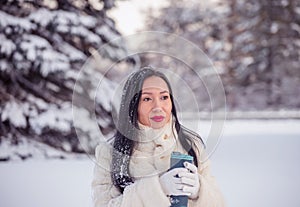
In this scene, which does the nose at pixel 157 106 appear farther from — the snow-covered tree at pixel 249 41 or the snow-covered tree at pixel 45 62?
the snow-covered tree at pixel 249 41

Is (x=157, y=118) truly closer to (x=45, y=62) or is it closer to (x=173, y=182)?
(x=173, y=182)

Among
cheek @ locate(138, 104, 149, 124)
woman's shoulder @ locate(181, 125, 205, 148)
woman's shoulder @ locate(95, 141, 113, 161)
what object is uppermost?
cheek @ locate(138, 104, 149, 124)

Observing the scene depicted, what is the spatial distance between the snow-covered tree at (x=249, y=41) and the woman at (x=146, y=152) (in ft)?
17.5

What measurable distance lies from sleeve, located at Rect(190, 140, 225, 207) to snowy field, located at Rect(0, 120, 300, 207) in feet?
3.66

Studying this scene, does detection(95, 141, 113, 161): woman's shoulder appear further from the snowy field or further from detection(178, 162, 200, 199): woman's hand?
the snowy field

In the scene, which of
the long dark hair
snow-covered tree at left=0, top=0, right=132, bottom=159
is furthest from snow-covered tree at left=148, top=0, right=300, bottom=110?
the long dark hair

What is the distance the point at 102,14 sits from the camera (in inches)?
132

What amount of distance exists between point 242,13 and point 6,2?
3783 mm

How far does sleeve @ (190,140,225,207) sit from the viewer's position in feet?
2.29

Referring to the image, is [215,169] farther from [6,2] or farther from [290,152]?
[6,2]

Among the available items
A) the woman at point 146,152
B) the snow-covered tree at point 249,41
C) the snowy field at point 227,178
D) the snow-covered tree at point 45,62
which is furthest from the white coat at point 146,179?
the snow-covered tree at point 249,41

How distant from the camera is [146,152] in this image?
706mm

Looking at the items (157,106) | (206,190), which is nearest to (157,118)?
(157,106)

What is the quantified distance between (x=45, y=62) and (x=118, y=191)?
8.68 ft
